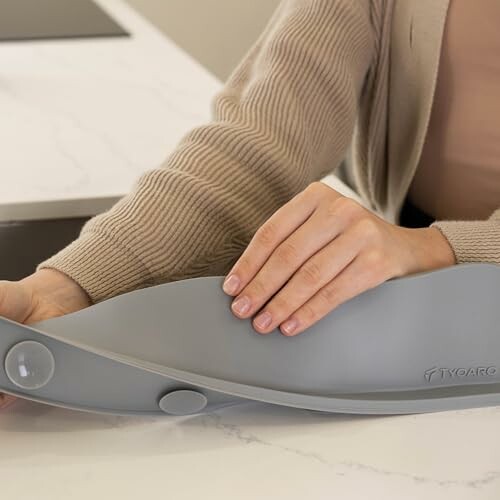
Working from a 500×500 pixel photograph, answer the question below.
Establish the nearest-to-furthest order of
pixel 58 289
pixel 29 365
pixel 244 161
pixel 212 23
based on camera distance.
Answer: pixel 29 365, pixel 58 289, pixel 244 161, pixel 212 23

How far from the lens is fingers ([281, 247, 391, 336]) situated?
1.97ft

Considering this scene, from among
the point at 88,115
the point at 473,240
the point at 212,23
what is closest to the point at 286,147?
the point at 473,240

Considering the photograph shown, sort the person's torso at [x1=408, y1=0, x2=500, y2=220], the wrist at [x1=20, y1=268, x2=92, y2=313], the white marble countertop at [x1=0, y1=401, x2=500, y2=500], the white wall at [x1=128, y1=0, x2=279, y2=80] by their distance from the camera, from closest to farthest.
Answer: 1. the white marble countertop at [x1=0, y1=401, x2=500, y2=500]
2. the wrist at [x1=20, y1=268, x2=92, y2=313]
3. the person's torso at [x1=408, y1=0, x2=500, y2=220]
4. the white wall at [x1=128, y1=0, x2=279, y2=80]

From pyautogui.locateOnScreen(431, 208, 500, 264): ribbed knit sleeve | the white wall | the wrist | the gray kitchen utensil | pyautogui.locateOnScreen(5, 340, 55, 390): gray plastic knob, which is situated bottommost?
the white wall

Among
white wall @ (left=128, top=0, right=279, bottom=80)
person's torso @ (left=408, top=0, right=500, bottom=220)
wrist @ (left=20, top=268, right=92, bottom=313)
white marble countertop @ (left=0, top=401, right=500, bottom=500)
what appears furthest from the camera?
white wall @ (left=128, top=0, right=279, bottom=80)

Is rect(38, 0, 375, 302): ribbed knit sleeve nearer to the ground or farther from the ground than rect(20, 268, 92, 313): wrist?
farther from the ground

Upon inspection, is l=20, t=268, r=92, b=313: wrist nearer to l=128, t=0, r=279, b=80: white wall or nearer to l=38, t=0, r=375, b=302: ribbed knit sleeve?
l=38, t=0, r=375, b=302: ribbed knit sleeve

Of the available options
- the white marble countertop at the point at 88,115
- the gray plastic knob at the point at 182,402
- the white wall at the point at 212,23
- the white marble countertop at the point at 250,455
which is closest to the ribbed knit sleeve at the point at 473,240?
the white marble countertop at the point at 250,455

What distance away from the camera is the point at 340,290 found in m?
0.61

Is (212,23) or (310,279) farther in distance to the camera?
(212,23)

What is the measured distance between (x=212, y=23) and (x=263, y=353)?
6.20ft

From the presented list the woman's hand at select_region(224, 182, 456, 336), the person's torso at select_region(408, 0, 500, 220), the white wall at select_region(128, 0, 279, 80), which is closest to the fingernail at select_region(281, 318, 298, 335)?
the woman's hand at select_region(224, 182, 456, 336)

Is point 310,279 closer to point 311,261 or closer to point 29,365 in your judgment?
point 311,261

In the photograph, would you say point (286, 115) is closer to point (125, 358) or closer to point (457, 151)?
point (457, 151)
